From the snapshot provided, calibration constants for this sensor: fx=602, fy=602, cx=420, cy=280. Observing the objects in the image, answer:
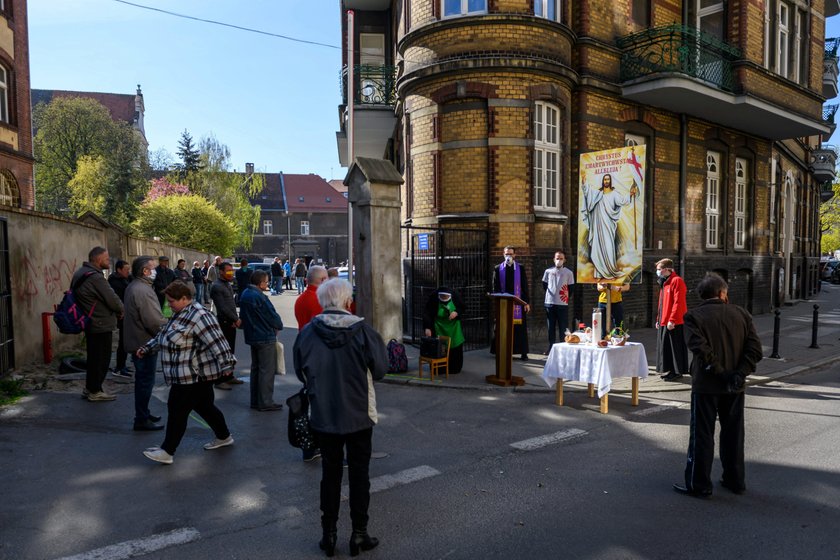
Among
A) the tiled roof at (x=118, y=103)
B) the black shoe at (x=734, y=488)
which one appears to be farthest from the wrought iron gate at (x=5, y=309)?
the tiled roof at (x=118, y=103)

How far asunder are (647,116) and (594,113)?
1.95 m

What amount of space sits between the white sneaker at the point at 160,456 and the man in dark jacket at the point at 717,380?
4343 millimetres

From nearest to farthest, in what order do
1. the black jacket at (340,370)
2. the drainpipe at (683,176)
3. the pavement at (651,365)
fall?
the black jacket at (340,370)
the pavement at (651,365)
the drainpipe at (683,176)

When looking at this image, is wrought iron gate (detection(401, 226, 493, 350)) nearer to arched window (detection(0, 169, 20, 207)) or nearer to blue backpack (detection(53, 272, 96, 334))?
blue backpack (detection(53, 272, 96, 334))

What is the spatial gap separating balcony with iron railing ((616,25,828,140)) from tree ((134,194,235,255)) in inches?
1102

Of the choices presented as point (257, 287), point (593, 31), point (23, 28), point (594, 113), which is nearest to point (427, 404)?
point (257, 287)

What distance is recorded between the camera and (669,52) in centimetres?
1354

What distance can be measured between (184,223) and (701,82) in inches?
1181

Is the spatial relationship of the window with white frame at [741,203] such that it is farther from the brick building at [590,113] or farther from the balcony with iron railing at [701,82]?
the balcony with iron railing at [701,82]

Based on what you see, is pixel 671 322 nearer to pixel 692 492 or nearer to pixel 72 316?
pixel 692 492

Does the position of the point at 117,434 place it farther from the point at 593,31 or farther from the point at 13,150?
the point at 13,150

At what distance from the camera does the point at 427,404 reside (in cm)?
777

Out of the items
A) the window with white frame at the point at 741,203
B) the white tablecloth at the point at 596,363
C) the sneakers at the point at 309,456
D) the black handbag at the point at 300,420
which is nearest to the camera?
the black handbag at the point at 300,420

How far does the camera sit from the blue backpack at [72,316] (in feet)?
23.7
